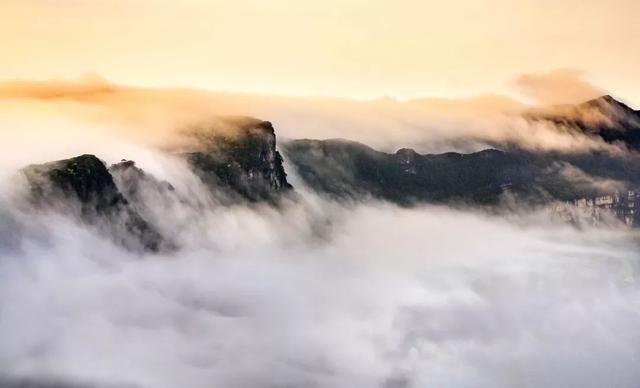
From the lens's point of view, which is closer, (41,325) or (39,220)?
(39,220)

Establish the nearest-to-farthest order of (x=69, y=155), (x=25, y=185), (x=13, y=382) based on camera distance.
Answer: (x=13, y=382) → (x=25, y=185) → (x=69, y=155)

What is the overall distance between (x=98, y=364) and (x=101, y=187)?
27216 mm

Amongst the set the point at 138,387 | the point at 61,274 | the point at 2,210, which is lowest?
the point at 138,387

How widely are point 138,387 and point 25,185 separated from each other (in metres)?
36.0

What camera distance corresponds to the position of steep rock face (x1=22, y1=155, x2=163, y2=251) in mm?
178500

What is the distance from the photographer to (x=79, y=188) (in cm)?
18700

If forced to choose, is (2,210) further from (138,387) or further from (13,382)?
(138,387)

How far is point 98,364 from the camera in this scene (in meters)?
192

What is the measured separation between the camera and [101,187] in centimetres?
19350

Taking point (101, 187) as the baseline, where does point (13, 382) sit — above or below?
below

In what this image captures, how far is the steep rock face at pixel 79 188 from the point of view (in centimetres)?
17850

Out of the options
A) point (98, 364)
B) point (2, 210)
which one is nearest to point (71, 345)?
point (98, 364)

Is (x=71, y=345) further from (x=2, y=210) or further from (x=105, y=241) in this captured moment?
(x=2, y=210)

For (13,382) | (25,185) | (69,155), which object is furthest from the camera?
(69,155)
